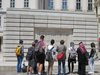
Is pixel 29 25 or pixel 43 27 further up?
pixel 29 25

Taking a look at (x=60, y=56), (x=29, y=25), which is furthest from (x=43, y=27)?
(x=60, y=56)

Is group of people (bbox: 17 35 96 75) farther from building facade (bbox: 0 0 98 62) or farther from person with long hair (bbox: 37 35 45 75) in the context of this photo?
building facade (bbox: 0 0 98 62)

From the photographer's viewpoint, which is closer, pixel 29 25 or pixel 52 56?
pixel 52 56

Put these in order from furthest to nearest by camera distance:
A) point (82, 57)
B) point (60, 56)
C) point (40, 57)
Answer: point (60, 56) → point (82, 57) → point (40, 57)

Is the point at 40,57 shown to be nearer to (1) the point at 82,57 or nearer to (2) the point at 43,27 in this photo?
(1) the point at 82,57

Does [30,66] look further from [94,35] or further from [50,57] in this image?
[94,35]

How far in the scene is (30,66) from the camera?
796 inches

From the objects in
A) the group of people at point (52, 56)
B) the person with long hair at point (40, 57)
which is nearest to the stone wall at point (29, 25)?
the group of people at point (52, 56)

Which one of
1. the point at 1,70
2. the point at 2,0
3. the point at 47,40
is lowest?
the point at 1,70

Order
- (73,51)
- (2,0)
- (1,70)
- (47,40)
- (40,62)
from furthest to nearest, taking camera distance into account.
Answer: (2,0) < (47,40) < (1,70) < (73,51) < (40,62)

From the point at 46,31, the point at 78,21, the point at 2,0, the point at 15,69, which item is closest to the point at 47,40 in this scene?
the point at 46,31

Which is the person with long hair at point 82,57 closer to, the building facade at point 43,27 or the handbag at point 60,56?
the handbag at point 60,56

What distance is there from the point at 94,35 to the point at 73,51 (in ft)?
26.8

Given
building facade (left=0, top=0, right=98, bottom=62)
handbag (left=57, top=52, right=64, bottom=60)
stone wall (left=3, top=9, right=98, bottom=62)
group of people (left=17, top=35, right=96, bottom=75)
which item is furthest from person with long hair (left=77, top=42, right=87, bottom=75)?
stone wall (left=3, top=9, right=98, bottom=62)
